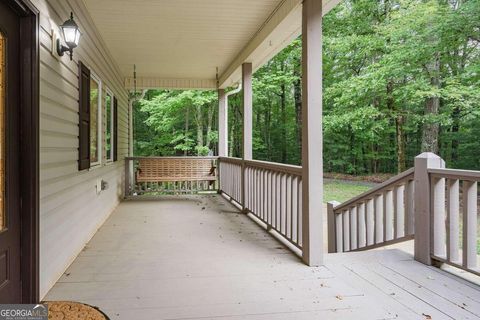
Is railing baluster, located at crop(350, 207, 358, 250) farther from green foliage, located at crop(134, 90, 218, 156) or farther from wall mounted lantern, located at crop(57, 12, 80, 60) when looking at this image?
green foliage, located at crop(134, 90, 218, 156)

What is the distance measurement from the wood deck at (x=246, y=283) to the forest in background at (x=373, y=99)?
6668 mm

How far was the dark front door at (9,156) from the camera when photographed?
2070 mm

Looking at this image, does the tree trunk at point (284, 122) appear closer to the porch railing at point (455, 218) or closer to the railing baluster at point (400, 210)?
the railing baluster at point (400, 210)

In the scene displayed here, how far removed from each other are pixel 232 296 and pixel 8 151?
1.72 meters

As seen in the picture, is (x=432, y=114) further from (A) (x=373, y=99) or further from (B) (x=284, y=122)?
(B) (x=284, y=122)

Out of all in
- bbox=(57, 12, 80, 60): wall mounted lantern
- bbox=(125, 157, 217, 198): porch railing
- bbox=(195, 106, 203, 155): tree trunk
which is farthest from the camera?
bbox=(195, 106, 203, 155): tree trunk

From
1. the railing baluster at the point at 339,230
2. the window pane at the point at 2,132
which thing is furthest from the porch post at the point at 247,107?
the window pane at the point at 2,132

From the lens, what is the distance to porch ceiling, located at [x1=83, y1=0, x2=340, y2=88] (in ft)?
13.1

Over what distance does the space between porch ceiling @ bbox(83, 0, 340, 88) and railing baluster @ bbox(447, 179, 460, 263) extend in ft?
6.69

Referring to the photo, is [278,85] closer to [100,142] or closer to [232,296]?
[100,142]

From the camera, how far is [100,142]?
16.5ft

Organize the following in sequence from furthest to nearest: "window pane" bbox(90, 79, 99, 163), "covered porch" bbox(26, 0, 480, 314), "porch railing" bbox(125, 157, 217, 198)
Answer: "porch railing" bbox(125, 157, 217, 198) < "window pane" bbox(90, 79, 99, 163) < "covered porch" bbox(26, 0, 480, 314)

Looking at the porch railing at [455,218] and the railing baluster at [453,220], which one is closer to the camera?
the porch railing at [455,218]

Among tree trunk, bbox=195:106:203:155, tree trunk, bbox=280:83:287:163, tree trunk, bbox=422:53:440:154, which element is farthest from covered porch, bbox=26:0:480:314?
tree trunk, bbox=280:83:287:163
